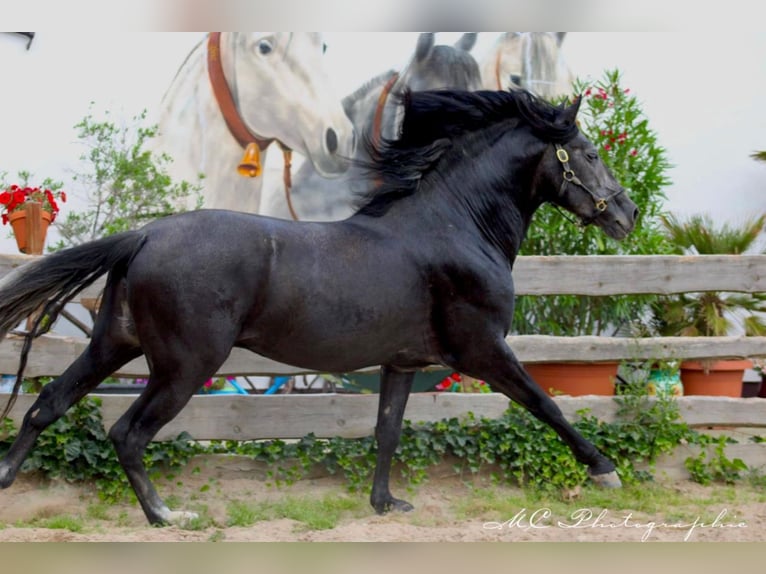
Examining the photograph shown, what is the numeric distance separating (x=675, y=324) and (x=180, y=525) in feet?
13.2

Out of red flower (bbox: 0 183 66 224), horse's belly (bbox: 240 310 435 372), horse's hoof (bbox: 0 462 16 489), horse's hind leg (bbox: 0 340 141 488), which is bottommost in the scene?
horse's hoof (bbox: 0 462 16 489)

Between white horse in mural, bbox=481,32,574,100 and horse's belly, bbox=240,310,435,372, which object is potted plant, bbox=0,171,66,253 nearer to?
horse's belly, bbox=240,310,435,372

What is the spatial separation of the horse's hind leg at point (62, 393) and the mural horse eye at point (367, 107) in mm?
3914

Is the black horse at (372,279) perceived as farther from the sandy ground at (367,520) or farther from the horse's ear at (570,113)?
the sandy ground at (367,520)

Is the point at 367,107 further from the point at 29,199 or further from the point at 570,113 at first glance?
the point at 570,113

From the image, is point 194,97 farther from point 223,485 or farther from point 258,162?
point 223,485

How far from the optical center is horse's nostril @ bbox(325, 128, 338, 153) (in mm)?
7750

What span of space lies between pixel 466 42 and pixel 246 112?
225 centimetres

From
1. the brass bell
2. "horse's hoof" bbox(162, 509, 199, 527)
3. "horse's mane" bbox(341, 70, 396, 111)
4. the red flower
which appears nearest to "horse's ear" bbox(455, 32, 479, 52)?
"horse's mane" bbox(341, 70, 396, 111)

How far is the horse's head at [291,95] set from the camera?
25.0 feet

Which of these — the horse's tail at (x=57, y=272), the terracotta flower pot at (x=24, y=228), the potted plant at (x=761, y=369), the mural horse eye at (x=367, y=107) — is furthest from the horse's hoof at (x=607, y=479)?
the mural horse eye at (x=367, y=107)

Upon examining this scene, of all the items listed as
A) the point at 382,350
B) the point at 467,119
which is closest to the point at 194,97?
the point at 467,119

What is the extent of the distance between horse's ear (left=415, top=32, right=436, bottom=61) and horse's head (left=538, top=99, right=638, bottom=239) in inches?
151
